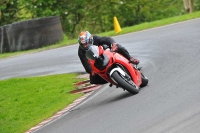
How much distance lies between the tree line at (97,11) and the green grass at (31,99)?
22379 millimetres

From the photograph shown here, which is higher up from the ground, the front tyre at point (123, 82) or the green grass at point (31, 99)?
the front tyre at point (123, 82)

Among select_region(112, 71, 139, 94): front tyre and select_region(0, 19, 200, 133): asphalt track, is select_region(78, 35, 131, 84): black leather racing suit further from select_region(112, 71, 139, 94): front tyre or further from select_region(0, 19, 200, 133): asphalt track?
select_region(112, 71, 139, 94): front tyre

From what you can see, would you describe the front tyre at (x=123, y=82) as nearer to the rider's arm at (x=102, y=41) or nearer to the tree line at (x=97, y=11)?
the rider's arm at (x=102, y=41)

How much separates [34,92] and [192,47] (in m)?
4.21

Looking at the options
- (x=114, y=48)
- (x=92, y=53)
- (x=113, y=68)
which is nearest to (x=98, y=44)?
(x=114, y=48)

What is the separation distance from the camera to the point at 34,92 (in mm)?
13906

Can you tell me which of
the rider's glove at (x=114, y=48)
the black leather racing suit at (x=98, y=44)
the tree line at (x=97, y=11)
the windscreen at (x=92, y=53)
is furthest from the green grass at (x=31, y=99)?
the tree line at (x=97, y=11)

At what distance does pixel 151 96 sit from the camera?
1039 cm

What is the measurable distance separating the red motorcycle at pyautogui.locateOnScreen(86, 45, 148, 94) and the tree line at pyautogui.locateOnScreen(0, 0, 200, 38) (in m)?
26.6

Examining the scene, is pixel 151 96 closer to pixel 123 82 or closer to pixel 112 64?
pixel 123 82

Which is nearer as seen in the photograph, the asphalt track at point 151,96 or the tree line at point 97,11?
the asphalt track at point 151,96

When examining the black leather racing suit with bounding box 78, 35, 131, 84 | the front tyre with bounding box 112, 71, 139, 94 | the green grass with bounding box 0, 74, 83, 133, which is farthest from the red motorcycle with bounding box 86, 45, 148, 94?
the green grass with bounding box 0, 74, 83, 133

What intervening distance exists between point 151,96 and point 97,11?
32.2m

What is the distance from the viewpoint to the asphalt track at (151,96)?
8.41 metres
